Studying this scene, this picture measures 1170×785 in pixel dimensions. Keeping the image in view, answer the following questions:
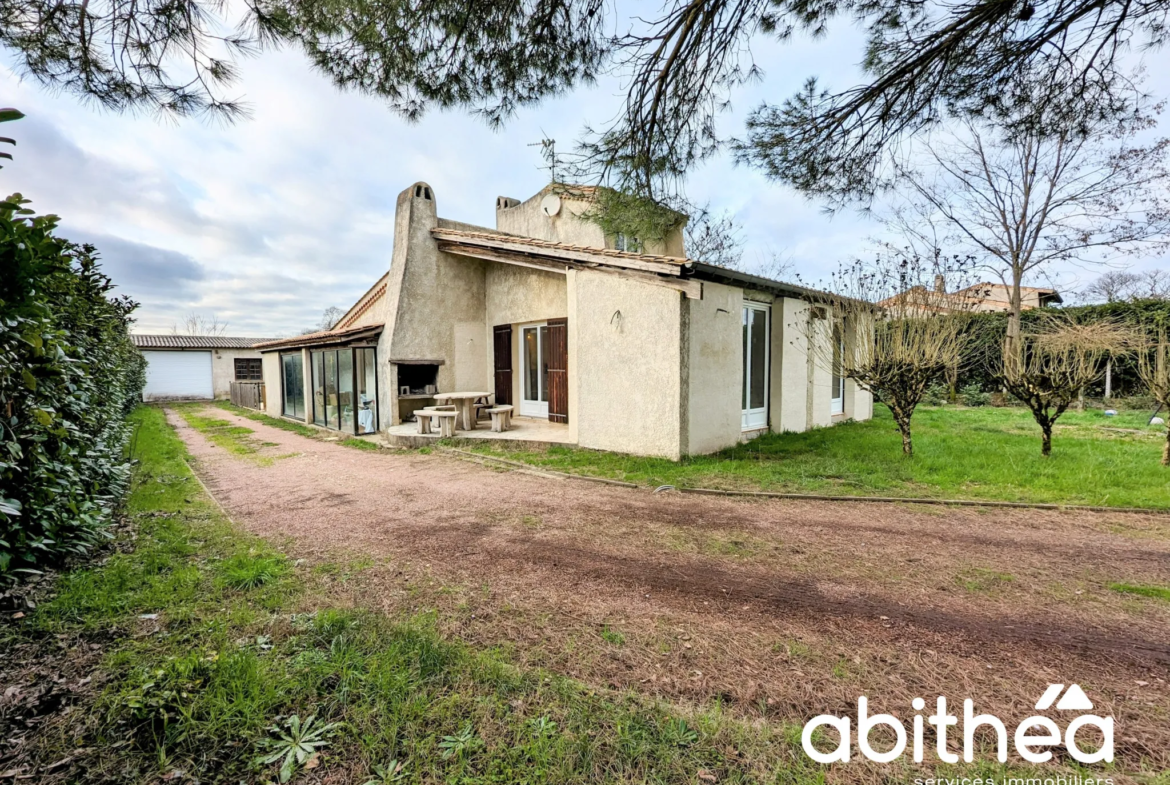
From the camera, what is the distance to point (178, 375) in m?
28.4

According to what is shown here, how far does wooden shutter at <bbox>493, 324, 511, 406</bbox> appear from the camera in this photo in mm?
12867

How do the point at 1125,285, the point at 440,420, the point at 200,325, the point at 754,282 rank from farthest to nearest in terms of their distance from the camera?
the point at 200,325, the point at 1125,285, the point at 440,420, the point at 754,282

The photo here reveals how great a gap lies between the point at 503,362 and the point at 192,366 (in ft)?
87.4

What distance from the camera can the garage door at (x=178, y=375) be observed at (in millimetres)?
27672

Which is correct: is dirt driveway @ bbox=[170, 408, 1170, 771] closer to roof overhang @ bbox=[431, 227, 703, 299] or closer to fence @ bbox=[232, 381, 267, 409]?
roof overhang @ bbox=[431, 227, 703, 299]

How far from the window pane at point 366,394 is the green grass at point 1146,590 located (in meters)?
13.1

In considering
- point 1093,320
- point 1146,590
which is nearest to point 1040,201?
point 1093,320

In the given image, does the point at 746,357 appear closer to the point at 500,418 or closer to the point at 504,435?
the point at 504,435

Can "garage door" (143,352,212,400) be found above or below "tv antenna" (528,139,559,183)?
below

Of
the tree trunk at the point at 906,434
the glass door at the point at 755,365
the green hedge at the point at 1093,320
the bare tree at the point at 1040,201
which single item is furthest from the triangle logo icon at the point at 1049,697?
the bare tree at the point at 1040,201

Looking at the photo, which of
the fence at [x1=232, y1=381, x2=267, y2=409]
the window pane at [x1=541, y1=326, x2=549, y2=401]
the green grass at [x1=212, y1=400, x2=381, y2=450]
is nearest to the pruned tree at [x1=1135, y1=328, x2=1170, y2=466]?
the window pane at [x1=541, y1=326, x2=549, y2=401]

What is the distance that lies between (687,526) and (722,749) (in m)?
3.27

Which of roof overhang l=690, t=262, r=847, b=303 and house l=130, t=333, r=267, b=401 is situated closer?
roof overhang l=690, t=262, r=847, b=303

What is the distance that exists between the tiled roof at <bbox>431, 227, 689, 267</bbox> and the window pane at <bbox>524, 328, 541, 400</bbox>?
237 cm
